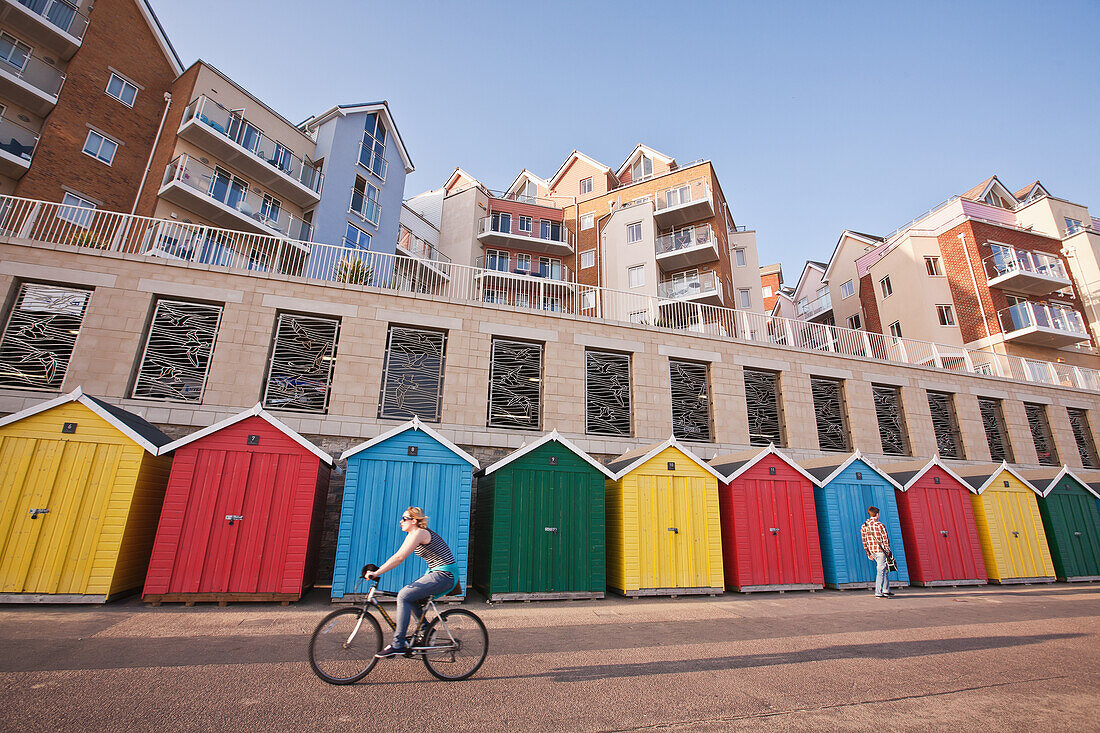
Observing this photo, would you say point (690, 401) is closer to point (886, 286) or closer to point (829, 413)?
point (829, 413)

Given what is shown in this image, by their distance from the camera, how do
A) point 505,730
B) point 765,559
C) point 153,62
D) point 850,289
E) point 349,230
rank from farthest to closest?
point 850,289, point 349,230, point 153,62, point 765,559, point 505,730

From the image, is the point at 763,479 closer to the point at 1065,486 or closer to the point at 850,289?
the point at 1065,486

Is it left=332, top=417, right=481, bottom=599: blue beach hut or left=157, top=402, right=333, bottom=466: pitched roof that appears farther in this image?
left=332, top=417, right=481, bottom=599: blue beach hut

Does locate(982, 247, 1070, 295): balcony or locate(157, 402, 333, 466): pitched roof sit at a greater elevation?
locate(982, 247, 1070, 295): balcony

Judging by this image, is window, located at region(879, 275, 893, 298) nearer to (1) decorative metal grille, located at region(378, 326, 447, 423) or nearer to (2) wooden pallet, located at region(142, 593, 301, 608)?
(1) decorative metal grille, located at region(378, 326, 447, 423)

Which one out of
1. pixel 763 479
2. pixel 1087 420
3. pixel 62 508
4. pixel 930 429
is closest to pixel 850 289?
pixel 1087 420

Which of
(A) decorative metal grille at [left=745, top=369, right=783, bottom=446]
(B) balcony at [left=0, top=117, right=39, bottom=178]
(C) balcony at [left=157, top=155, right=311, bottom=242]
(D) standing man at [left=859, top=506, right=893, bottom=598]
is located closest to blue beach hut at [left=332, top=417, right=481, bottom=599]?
(D) standing man at [left=859, top=506, right=893, bottom=598]

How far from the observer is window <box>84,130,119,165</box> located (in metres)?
20.6

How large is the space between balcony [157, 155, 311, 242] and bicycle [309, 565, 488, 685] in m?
22.0

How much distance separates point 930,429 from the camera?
715 inches

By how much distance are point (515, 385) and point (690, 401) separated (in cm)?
557

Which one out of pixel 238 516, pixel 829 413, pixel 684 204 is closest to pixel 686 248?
pixel 684 204

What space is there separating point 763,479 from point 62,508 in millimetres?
13148

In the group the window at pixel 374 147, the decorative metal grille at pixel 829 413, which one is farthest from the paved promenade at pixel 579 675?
the window at pixel 374 147
